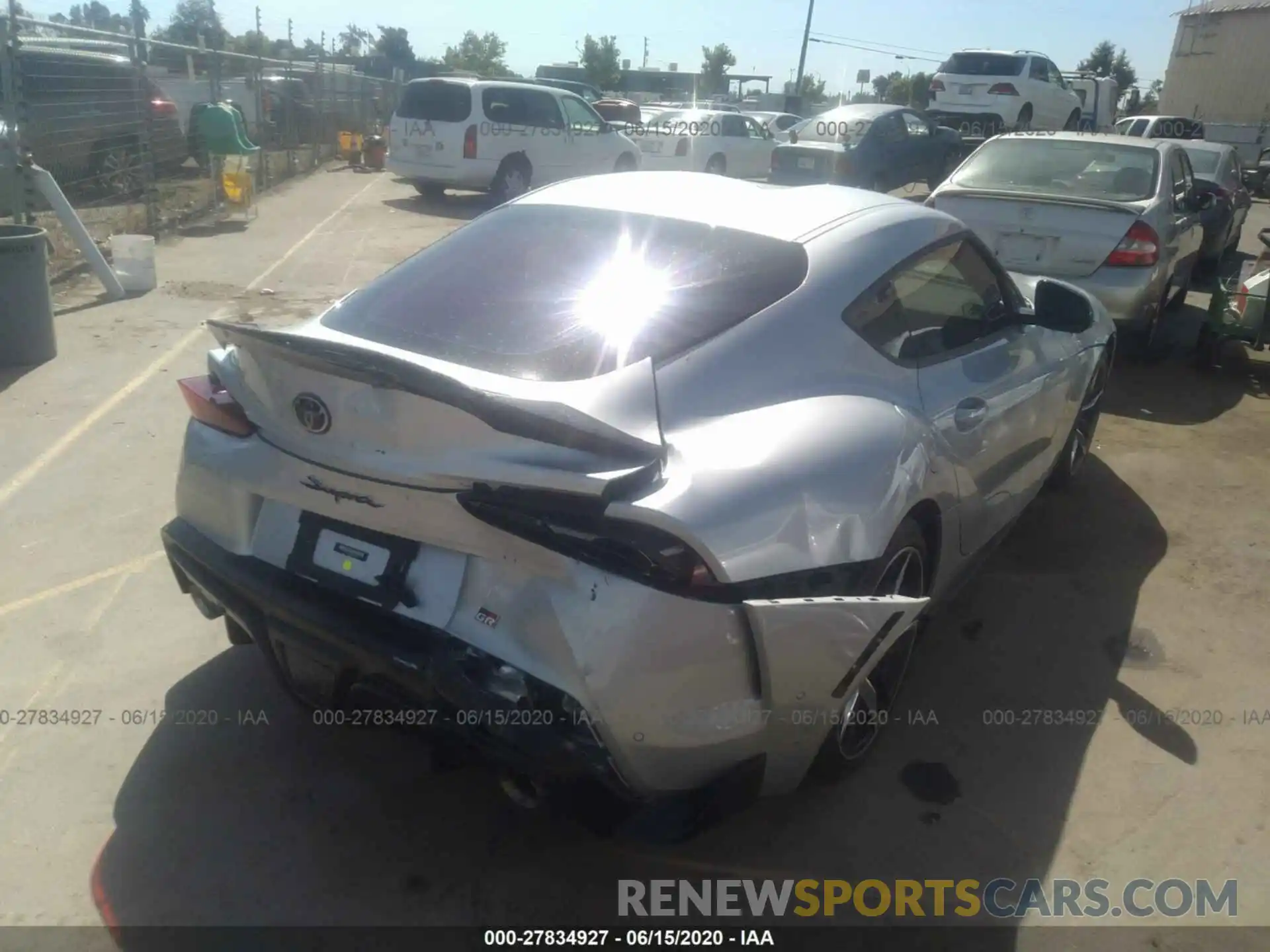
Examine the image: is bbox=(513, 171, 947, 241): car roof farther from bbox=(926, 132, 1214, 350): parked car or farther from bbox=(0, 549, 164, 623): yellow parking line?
bbox=(926, 132, 1214, 350): parked car

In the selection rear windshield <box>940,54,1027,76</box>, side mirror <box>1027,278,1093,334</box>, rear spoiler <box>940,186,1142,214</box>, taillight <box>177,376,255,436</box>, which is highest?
rear windshield <box>940,54,1027,76</box>

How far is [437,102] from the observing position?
15922 mm

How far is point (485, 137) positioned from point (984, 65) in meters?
12.7

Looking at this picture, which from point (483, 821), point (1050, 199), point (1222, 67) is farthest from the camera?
point (1222, 67)

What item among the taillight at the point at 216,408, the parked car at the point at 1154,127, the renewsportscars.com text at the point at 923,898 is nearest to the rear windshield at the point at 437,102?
the parked car at the point at 1154,127

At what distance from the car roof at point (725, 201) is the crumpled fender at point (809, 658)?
3.92ft

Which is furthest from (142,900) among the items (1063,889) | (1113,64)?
(1113,64)

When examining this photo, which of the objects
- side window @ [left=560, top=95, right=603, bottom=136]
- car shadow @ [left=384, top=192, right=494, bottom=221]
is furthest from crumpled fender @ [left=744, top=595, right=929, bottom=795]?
side window @ [left=560, top=95, right=603, bottom=136]

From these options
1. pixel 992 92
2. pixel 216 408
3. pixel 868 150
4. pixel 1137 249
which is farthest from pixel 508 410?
pixel 992 92

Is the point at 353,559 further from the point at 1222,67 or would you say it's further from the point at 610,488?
the point at 1222,67

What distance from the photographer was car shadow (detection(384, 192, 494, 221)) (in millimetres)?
15016

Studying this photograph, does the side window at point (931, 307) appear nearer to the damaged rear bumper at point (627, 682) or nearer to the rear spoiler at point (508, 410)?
the damaged rear bumper at point (627, 682)

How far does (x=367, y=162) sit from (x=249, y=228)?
8998 millimetres

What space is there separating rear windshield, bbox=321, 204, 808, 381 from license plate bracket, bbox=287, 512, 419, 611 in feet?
1.76
